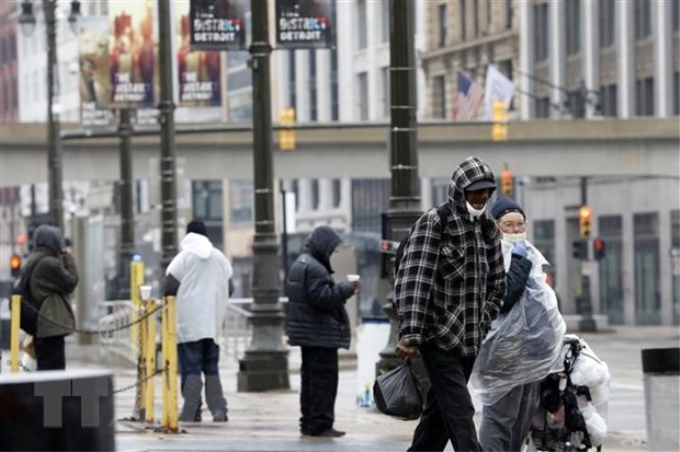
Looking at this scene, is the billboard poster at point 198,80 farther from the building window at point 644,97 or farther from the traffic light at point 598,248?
the building window at point 644,97

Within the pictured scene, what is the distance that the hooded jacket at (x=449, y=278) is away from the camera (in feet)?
38.9

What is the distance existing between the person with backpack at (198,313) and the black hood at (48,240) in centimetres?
106

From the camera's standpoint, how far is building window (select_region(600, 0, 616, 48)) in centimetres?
7850

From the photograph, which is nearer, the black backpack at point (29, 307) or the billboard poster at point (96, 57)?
the black backpack at point (29, 307)

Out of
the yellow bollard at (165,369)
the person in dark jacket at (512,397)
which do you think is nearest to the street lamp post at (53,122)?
the yellow bollard at (165,369)

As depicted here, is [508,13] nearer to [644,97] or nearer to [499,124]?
[644,97]

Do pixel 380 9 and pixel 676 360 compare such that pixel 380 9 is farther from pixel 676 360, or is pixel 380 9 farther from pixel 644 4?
pixel 676 360

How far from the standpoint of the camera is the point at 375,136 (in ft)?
199

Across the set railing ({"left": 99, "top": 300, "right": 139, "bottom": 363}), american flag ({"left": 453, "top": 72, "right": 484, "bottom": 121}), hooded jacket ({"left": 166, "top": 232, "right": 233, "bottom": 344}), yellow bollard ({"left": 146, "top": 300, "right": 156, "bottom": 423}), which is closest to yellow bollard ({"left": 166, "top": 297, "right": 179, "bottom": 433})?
yellow bollard ({"left": 146, "top": 300, "right": 156, "bottom": 423})

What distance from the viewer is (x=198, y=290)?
63.8 ft

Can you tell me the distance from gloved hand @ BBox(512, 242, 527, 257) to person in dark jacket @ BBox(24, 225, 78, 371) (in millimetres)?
7633

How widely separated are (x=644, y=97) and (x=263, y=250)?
166ft

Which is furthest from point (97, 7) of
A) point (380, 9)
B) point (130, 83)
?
point (380, 9)

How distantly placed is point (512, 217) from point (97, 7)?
47.9m
